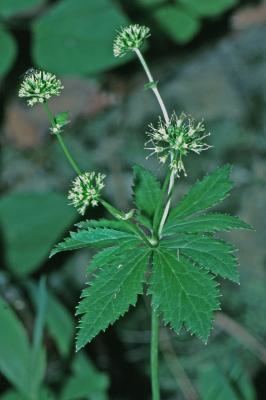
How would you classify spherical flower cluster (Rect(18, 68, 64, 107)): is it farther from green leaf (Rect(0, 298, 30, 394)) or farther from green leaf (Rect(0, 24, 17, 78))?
green leaf (Rect(0, 24, 17, 78))

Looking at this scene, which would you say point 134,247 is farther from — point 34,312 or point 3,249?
point 3,249

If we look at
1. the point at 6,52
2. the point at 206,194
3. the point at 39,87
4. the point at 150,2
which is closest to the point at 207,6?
the point at 150,2

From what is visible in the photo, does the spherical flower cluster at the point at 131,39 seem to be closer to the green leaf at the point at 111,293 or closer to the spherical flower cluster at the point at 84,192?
the spherical flower cluster at the point at 84,192

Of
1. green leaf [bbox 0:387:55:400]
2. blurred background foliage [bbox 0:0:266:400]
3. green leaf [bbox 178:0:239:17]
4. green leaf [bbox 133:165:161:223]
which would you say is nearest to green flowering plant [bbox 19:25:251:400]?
green leaf [bbox 133:165:161:223]

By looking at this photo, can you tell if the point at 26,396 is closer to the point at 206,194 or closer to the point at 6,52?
the point at 206,194

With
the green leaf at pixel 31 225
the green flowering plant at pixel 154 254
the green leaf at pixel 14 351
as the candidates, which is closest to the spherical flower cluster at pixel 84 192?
the green flowering plant at pixel 154 254

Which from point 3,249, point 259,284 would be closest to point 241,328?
point 259,284
